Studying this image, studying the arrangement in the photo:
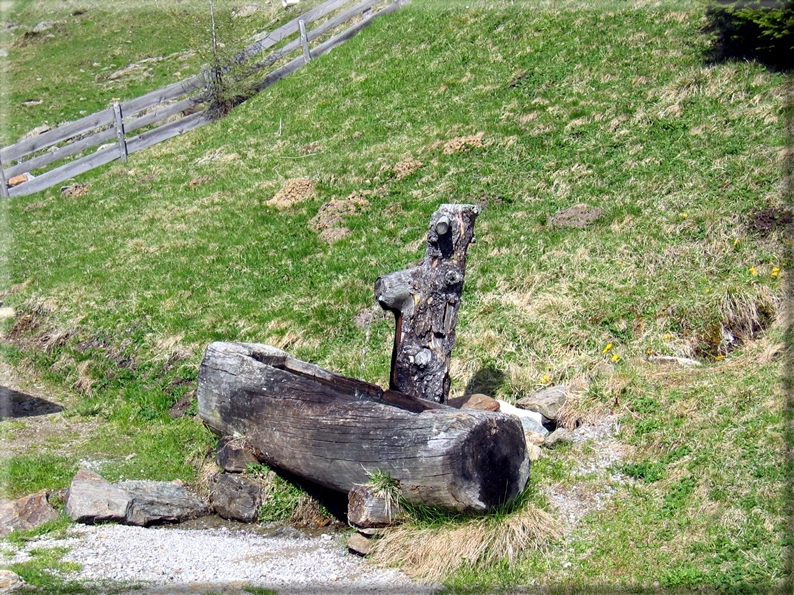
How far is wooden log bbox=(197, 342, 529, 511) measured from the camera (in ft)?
21.2

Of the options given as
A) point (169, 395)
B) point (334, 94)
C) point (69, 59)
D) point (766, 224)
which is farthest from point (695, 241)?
point (69, 59)

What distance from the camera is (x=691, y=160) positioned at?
41.3 feet

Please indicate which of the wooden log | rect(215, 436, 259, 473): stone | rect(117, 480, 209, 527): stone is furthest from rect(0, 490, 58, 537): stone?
the wooden log

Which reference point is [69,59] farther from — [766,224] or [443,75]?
[766,224]

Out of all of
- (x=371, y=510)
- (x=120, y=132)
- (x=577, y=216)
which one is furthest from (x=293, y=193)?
(x=371, y=510)

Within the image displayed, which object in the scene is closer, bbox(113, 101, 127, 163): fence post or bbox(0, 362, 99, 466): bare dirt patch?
bbox(0, 362, 99, 466): bare dirt patch

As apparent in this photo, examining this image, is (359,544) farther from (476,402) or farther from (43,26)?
(43,26)

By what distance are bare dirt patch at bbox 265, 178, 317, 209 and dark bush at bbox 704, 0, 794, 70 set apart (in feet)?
27.9

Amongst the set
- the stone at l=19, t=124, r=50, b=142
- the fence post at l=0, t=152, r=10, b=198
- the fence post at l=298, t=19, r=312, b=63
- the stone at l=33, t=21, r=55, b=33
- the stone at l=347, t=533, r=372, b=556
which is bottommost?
the fence post at l=0, t=152, r=10, b=198

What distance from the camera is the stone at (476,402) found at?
27.8 ft

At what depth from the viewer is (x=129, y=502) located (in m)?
7.73

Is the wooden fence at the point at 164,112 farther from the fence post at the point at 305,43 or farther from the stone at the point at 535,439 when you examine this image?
the stone at the point at 535,439

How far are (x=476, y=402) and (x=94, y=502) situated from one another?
4038 mm

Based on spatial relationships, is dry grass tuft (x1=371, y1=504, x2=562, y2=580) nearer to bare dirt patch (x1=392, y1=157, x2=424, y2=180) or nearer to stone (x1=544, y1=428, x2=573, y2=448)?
stone (x1=544, y1=428, x2=573, y2=448)
